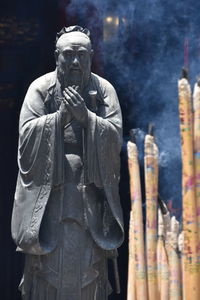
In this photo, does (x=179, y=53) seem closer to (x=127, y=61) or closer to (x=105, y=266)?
(x=127, y=61)

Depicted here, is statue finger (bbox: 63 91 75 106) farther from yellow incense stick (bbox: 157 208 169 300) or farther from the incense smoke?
the incense smoke

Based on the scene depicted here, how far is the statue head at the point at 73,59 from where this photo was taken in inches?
460

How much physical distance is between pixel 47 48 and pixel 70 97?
6.27 metres

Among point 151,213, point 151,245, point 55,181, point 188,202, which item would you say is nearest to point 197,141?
point 188,202

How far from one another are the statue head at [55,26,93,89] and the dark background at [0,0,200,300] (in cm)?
574

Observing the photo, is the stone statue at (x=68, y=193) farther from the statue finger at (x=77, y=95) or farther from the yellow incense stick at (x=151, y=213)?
the yellow incense stick at (x=151, y=213)

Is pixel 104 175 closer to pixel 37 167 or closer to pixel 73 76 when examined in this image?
pixel 37 167

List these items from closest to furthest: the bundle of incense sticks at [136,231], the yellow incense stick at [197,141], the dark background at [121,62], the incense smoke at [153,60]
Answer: the yellow incense stick at [197,141] < the bundle of incense sticks at [136,231] < the dark background at [121,62] < the incense smoke at [153,60]

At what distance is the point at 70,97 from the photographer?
37.4ft

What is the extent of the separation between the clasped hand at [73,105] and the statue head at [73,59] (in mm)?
269

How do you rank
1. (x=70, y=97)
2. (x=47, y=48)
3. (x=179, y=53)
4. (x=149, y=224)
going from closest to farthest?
(x=70, y=97) < (x=149, y=224) < (x=47, y=48) < (x=179, y=53)

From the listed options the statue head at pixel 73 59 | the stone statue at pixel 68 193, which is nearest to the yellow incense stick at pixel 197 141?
the stone statue at pixel 68 193

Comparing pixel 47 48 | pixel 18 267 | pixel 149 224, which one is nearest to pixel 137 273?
pixel 149 224

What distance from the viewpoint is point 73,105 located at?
449 inches
